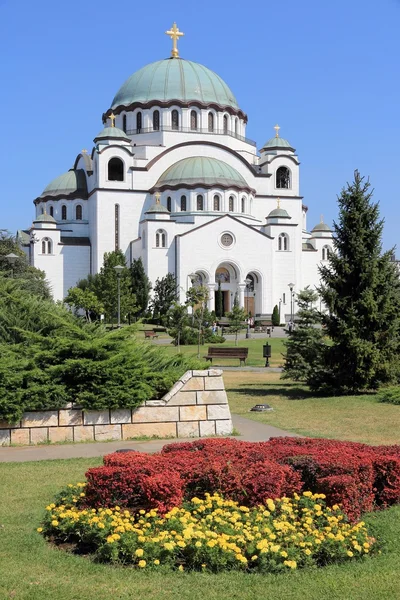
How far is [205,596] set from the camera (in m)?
5.04

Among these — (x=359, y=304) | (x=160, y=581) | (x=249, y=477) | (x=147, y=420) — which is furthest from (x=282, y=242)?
(x=160, y=581)

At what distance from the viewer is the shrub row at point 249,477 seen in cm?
670

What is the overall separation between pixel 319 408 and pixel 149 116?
58.5 metres

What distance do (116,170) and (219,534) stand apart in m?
64.9

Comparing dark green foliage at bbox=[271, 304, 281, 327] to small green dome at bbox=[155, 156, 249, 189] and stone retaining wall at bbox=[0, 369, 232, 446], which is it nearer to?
small green dome at bbox=[155, 156, 249, 189]

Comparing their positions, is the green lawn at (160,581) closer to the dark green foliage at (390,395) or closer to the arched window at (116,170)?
the dark green foliage at (390,395)

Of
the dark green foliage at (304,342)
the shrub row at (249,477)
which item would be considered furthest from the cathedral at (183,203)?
the shrub row at (249,477)

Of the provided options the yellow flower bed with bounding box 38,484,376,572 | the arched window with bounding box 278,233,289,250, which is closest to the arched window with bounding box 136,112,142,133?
the arched window with bounding box 278,233,289,250

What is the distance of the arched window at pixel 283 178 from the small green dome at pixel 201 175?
6309 millimetres

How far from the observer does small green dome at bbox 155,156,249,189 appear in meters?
65.4

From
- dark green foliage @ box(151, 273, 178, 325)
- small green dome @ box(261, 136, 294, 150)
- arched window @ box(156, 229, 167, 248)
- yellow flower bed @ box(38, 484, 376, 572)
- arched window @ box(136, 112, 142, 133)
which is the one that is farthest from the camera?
small green dome @ box(261, 136, 294, 150)

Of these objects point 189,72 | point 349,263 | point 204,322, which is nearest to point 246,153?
point 189,72

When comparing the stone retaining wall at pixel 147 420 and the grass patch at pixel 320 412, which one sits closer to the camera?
the stone retaining wall at pixel 147 420

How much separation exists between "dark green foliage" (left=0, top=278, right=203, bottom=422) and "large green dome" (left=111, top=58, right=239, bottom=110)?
2362 inches
